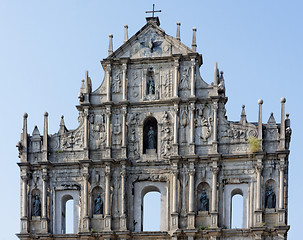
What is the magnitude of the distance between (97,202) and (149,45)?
602 centimetres

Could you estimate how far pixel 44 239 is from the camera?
3547 cm

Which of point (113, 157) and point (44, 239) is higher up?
point (113, 157)

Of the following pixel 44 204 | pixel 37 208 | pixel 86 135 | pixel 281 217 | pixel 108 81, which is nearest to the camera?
pixel 281 217

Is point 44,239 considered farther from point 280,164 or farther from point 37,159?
point 280,164

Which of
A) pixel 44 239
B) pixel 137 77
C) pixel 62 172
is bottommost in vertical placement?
pixel 44 239

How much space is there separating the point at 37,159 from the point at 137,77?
4.64 m

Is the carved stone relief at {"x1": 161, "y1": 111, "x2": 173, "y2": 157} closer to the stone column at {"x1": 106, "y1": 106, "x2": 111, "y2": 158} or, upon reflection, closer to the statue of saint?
the statue of saint

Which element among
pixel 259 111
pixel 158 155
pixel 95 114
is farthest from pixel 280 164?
pixel 95 114

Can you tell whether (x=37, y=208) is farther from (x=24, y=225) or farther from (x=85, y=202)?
(x=85, y=202)

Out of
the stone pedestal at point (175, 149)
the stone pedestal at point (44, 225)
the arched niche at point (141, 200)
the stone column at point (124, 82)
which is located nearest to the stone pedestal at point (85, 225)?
the stone pedestal at point (44, 225)

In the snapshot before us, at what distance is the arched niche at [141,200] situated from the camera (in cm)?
3541

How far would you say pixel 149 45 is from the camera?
122ft

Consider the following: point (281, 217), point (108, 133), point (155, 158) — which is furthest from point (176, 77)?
point (281, 217)

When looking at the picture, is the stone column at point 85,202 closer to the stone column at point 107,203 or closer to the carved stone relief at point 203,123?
the stone column at point 107,203
